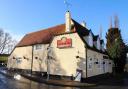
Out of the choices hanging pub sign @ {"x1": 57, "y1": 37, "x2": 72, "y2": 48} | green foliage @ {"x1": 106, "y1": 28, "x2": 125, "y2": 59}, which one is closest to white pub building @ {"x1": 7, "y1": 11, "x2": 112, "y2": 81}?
hanging pub sign @ {"x1": 57, "y1": 37, "x2": 72, "y2": 48}

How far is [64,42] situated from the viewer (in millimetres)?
27000

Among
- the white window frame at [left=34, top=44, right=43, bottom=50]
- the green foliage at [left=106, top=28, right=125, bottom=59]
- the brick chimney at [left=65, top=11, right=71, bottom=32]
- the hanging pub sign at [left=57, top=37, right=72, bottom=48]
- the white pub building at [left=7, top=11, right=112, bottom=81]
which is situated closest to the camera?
the white pub building at [left=7, top=11, right=112, bottom=81]

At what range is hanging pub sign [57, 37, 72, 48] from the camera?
26391 millimetres

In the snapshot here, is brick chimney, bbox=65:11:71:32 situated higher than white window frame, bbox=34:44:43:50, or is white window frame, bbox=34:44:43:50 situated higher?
brick chimney, bbox=65:11:71:32

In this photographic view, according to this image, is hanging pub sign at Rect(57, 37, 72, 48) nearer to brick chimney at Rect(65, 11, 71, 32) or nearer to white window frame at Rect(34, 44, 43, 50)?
brick chimney at Rect(65, 11, 71, 32)

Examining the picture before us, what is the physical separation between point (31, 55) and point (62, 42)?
8075 mm

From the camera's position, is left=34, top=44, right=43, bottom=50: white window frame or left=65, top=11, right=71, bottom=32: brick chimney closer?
left=65, top=11, right=71, bottom=32: brick chimney

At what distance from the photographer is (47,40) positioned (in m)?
30.5

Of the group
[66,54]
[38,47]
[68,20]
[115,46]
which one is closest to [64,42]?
[66,54]

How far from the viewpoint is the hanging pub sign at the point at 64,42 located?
26391mm

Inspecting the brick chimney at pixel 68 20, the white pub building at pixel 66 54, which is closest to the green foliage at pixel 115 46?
the white pub building at pixel 66 54

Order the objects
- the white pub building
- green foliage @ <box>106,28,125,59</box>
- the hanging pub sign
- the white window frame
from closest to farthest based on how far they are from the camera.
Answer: the white pub building → the hanging pub sign → the white window frame → green foliage @ <box>106,28,125,59</box>

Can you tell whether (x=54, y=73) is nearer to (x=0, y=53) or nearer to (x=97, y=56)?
(x=97, y=56)

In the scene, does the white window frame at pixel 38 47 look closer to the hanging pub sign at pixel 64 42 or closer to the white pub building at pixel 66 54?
the white pub building at pixel 66 54
